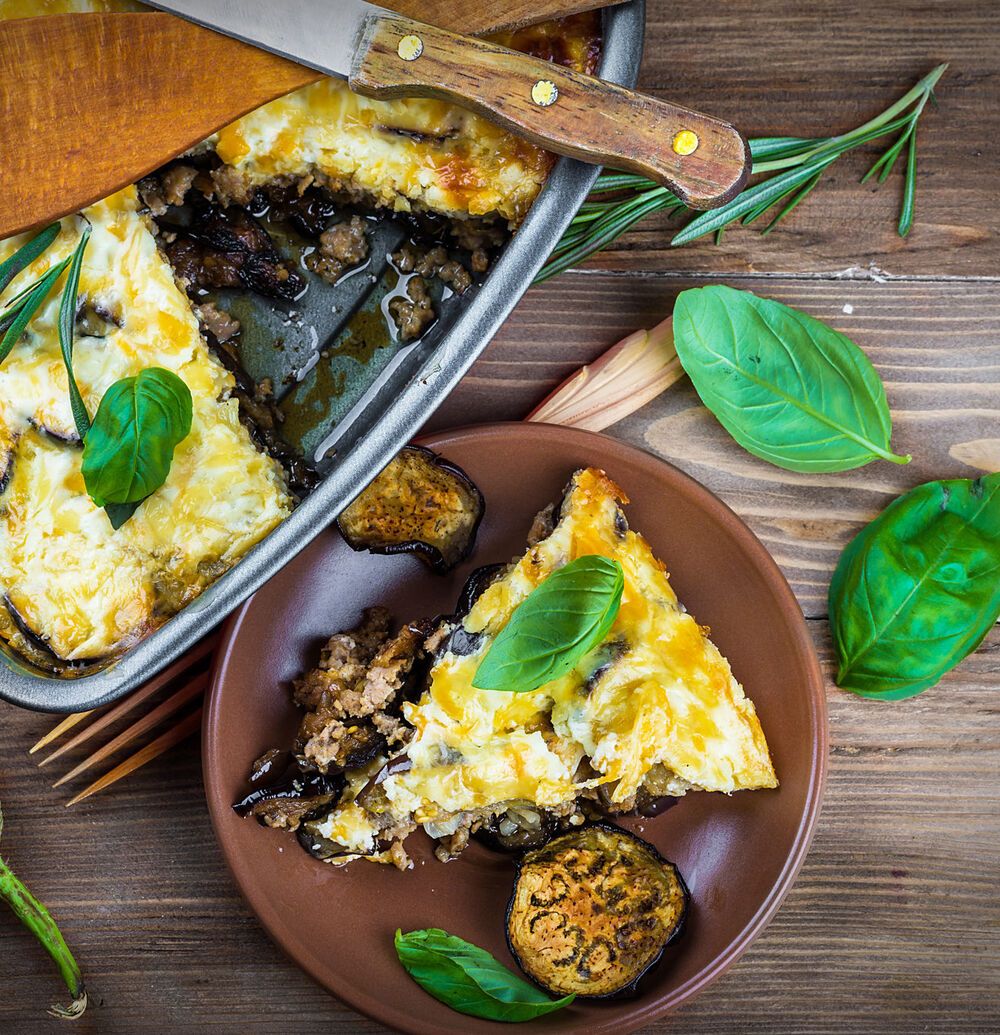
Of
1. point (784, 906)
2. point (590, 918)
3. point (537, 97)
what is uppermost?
point (537, 97)

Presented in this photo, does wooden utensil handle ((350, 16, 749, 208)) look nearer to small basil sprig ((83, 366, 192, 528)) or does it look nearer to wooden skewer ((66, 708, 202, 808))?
small basil sprig ((83, 366, 192, 528))

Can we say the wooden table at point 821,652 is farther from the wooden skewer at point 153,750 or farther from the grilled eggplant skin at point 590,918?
the grilled eggplant skin at point 590,918

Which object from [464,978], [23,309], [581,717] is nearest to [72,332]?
[23,309]

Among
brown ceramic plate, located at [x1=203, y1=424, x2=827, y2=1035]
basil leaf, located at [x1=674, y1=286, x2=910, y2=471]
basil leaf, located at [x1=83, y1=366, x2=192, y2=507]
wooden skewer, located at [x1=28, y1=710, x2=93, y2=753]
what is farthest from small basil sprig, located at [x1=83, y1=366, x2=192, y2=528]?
basil leaf, located at [x1=674, y1=286, x2=910, y2=471]

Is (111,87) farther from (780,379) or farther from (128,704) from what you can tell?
(780,379)

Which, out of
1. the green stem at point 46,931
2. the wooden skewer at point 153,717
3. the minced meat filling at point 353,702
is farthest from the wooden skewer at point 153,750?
the minced meat filling at point 353,702
